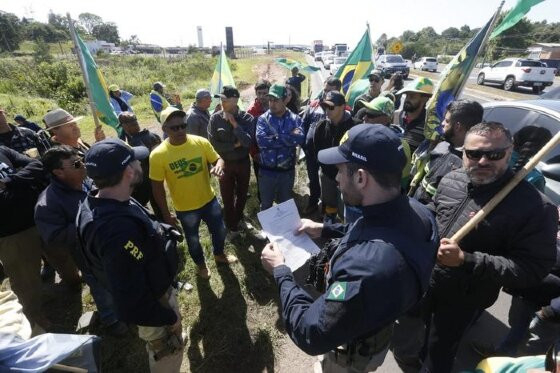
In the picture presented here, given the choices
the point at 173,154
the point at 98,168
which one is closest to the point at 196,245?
the point at 173,154

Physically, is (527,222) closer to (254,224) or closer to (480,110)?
(480,110)

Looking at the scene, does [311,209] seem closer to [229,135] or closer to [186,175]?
[229,135]

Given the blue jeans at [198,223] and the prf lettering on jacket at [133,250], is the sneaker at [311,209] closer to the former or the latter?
the blue jeans at [198,223]

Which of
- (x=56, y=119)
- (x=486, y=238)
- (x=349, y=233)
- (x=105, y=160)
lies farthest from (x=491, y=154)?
(x=56, y=119)

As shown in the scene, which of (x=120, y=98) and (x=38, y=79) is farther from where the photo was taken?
(x=38, y=79)

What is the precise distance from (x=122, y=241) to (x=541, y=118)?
4545 millimetres

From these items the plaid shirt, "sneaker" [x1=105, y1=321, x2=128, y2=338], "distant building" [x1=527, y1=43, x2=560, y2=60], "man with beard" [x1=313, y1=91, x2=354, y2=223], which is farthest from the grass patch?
"distant building" [x1=527, y1=43, x2=560, y2=60]

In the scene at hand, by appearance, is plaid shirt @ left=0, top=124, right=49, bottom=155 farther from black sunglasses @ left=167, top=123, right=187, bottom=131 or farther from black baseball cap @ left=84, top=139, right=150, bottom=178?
black baseball cap @ left=84, top=139, right=150, bottom=178

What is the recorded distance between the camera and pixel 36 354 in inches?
55.7

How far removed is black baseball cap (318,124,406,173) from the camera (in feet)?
5.03

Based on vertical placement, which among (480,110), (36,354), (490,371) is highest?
(480,110)

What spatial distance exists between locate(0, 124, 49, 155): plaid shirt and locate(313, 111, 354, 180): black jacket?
374 cm

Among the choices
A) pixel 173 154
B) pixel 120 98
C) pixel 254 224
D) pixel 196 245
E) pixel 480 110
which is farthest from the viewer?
pixel 120 98

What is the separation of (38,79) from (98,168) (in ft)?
75.4
